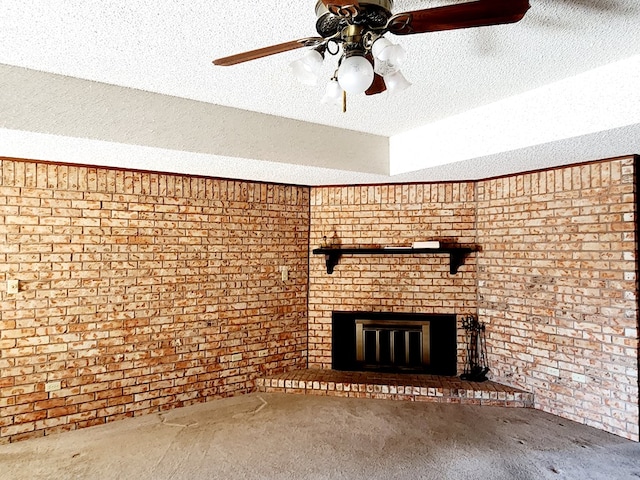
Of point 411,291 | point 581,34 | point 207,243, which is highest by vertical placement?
point 581,34

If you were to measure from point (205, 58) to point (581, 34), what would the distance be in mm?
1874

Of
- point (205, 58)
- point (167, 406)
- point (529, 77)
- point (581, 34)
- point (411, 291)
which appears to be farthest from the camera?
point (411, 291)

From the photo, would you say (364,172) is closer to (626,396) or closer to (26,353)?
(626,396)

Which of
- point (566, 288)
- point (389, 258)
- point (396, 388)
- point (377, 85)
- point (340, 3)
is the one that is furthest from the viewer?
point (389, 258)

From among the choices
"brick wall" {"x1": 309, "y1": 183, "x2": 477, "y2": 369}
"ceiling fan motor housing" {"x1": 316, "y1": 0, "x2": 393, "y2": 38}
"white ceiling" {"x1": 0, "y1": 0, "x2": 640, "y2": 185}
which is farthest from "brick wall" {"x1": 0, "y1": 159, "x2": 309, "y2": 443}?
"ceiling fan motor housing" {"x1": 316, "y1": 0, "x2": 393, "y2": 38}

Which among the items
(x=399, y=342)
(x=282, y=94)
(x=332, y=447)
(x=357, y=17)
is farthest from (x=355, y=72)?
(x=399, y=342)

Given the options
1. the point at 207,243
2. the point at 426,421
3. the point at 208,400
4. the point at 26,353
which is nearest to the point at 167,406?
the point at 208,400

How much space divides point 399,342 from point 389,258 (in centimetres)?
92

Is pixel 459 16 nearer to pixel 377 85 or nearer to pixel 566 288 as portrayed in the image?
pixel 377 85

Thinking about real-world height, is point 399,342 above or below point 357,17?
below

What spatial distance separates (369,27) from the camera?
1436 millimetres

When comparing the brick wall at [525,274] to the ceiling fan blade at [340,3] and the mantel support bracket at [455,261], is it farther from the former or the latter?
the ceiling fan blade at [340,3]

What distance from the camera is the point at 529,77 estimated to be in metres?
2.40

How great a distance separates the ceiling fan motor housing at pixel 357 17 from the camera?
1316 mm
